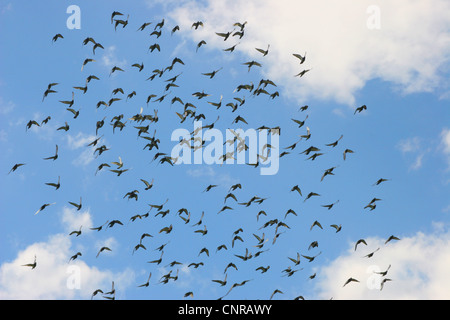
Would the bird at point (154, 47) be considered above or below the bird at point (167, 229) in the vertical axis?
above

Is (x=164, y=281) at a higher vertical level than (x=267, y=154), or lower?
lower

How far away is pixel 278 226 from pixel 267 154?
6574mm

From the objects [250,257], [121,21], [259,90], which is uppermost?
[121,21]

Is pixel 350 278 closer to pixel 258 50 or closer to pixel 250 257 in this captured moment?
pixel 250 257

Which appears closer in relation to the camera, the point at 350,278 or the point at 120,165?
the point at 350,278

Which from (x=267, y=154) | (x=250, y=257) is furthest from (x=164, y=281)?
(x=267, y=154)

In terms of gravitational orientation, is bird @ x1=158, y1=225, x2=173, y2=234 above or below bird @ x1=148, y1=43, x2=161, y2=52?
below
